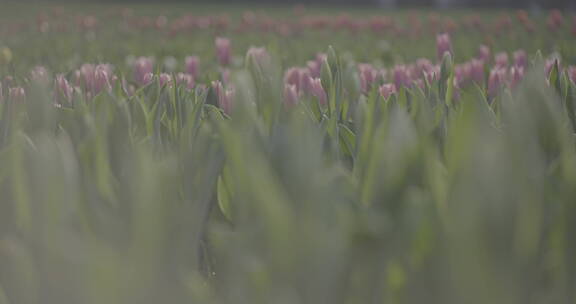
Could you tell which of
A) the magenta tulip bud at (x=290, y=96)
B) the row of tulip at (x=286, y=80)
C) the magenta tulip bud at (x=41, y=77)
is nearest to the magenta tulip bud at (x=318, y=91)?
the row of tulip at (x=286, y=80)

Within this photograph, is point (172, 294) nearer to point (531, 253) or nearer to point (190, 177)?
point (190, 177)

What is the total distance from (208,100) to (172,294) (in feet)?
2.76

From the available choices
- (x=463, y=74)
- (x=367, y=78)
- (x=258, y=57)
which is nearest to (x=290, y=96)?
(x=258, y=57)

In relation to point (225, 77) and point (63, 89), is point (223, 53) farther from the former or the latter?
point (63, 89)

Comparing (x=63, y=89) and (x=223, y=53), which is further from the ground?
(x=63, y=89)

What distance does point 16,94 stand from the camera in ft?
4.24

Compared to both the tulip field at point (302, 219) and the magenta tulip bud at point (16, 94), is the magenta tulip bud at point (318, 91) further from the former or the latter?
the magenta tulip bud at point (16, 94)

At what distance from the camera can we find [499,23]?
533 cm

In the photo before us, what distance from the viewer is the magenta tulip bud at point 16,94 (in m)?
1.19

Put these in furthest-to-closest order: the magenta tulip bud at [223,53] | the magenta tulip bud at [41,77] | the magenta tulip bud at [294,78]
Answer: the magenta tulip bud at [223,53] < the magenta tulip bud at [294,78] < the magenta tulip bud at [41,77]

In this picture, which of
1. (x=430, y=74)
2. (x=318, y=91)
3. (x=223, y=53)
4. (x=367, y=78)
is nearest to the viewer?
(x=318, y=91)

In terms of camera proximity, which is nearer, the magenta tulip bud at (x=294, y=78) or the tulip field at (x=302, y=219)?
the tulip field at (x=302, y=219)

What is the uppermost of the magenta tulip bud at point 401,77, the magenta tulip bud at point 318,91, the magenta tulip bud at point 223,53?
the magenta tulip bud at point 318,91

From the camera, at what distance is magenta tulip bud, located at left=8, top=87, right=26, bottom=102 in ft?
3.90
